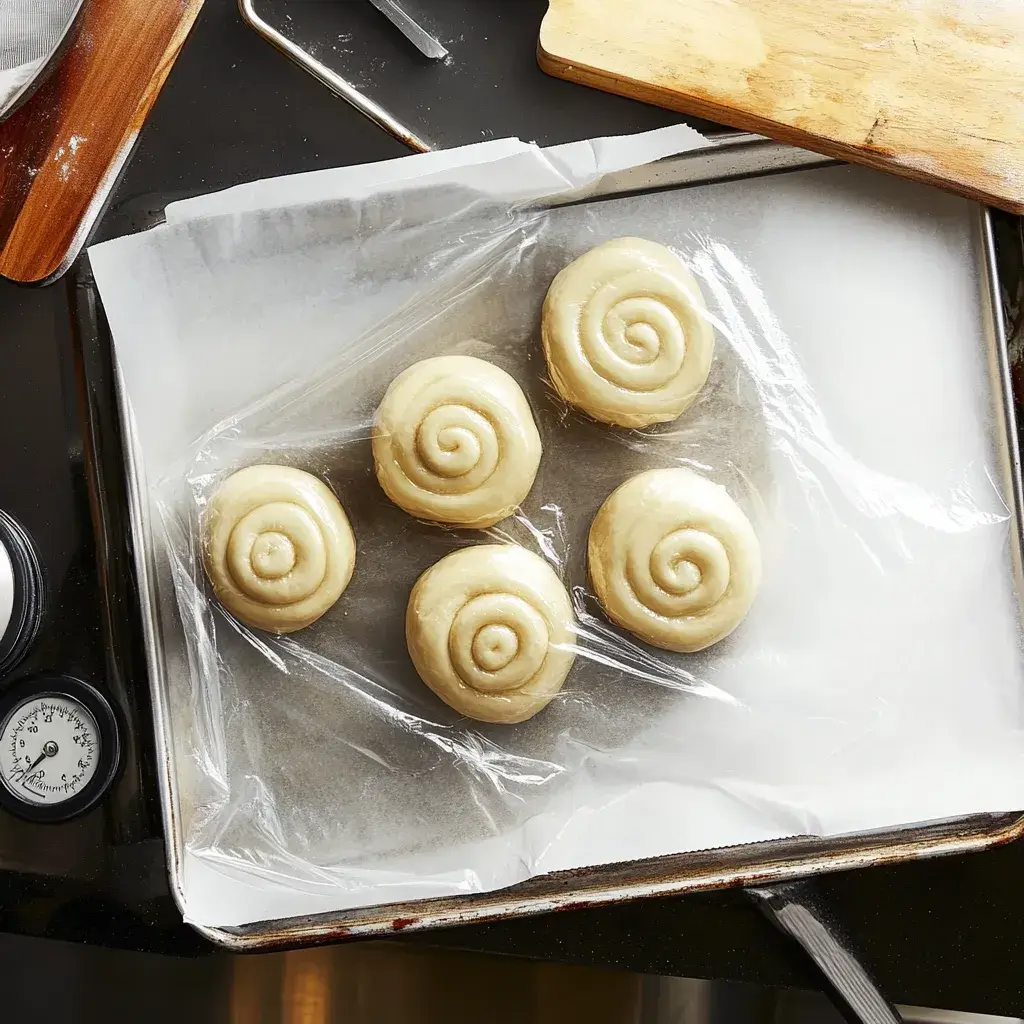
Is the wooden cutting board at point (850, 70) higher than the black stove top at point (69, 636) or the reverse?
higher

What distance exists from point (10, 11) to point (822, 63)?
122 centimetres

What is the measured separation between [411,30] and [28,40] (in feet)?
1.91

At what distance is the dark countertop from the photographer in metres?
1.40

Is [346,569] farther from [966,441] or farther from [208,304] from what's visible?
[966,441]

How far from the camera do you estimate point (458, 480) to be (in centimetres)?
123

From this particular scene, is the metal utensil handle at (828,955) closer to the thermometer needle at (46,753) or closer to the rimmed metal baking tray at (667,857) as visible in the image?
the rimmed metal baking tray at (667,857)

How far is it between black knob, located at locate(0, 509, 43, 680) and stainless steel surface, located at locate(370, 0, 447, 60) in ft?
3.18

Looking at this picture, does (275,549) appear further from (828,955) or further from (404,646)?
(828,955)

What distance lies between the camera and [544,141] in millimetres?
1416

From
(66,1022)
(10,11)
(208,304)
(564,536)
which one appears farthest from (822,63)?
(66,1022)

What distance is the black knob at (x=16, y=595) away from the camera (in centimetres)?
133

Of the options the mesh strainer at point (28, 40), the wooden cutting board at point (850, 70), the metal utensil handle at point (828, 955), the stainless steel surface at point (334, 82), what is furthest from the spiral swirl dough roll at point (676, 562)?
the mesh strainer at point (28, 40)

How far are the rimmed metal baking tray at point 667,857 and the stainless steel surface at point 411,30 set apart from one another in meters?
0.36

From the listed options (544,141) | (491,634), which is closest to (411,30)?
(544,141)
